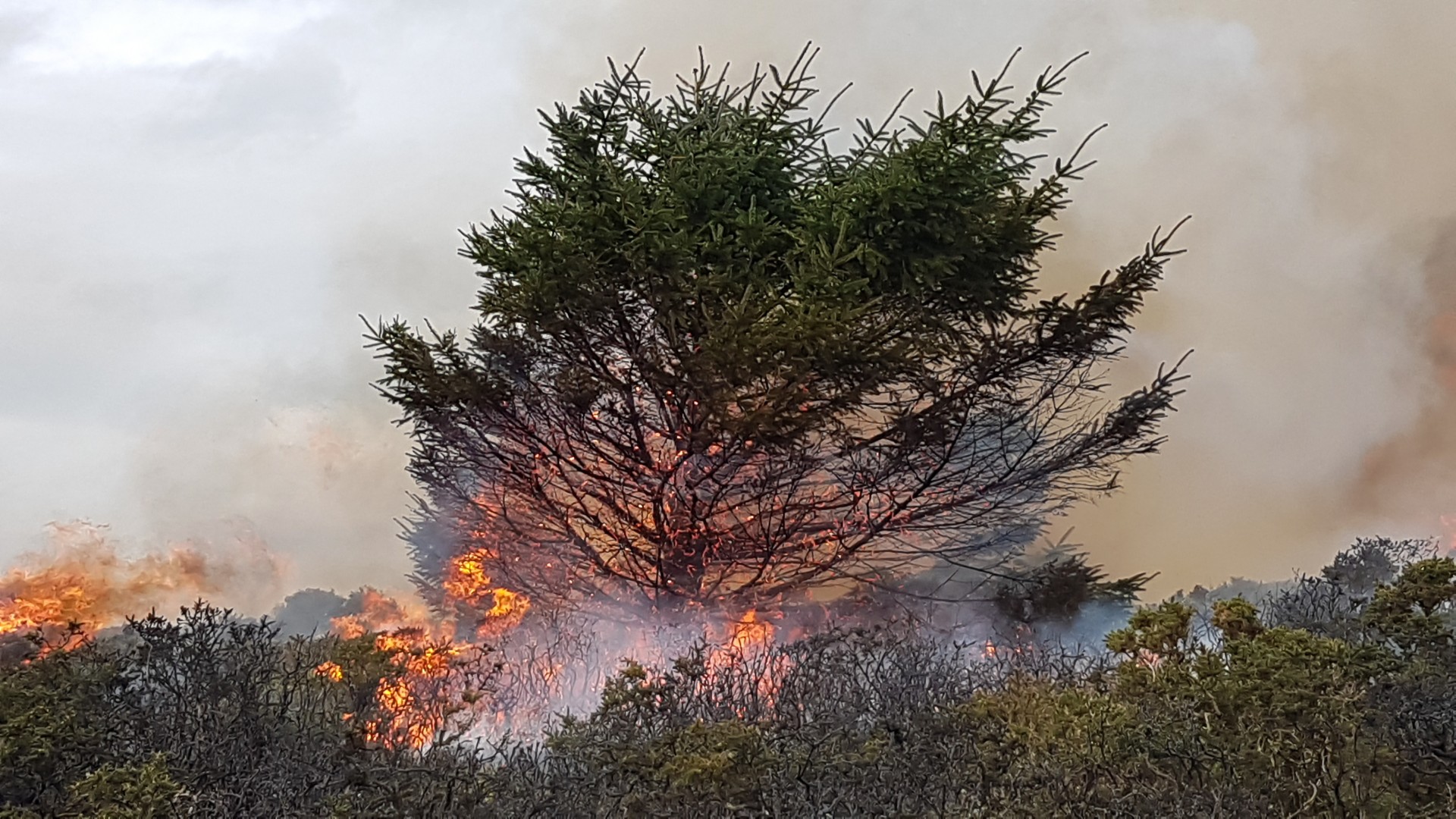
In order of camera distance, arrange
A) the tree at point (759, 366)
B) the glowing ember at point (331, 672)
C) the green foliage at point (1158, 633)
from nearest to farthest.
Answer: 1. the green foliage at point (1158, 633)
2. the glowing ember at point (331, 672)
3. the tree at point (759, 366)

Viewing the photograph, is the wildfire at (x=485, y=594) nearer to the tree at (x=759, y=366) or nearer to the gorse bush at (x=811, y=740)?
the tree at (x=759, y=366)

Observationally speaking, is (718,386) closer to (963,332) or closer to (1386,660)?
(963,332)

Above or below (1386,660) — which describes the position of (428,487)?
above

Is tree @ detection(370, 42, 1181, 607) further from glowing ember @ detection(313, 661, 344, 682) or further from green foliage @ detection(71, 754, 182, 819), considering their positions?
green foliage @ detection(71, 754, 182, 819)

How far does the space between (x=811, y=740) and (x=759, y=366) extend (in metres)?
3.41

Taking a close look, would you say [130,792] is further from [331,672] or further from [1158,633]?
[1158,633]

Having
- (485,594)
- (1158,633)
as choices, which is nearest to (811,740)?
(1158,633)

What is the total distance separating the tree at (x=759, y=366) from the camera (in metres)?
8.30

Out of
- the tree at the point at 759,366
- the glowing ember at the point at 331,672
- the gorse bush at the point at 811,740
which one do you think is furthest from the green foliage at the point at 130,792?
the tree at the point at 759,366

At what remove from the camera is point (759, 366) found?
7.88m

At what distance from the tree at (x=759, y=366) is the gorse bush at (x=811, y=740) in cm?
288

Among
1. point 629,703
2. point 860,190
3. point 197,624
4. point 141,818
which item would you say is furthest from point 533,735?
point 860,190

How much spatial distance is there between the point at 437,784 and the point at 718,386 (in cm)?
422

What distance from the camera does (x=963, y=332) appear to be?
32.4 feet
